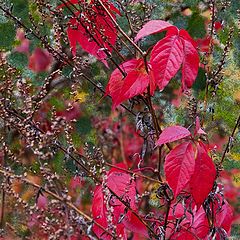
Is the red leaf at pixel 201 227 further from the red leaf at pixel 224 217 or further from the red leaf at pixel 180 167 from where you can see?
the red leaf at pixel 180 167

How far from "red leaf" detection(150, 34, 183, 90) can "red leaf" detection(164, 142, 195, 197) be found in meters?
0.12

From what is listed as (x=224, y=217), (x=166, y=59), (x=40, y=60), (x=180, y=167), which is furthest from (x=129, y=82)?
(x=40, y=60)

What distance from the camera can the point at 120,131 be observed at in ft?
8.16

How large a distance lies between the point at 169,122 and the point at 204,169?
30.3 inches

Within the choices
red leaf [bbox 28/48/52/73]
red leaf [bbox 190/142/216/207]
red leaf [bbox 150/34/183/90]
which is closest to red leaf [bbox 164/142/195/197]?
red leaf [bbox 190/142/216/207]

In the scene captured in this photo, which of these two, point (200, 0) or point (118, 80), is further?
point (200, 0)

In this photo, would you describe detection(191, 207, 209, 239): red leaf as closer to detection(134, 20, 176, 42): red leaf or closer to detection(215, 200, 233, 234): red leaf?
detection(215, 200, 233, 234): red leaf

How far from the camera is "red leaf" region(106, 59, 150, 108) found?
1115 millimetres

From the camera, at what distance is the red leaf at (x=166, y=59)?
43.1 inches

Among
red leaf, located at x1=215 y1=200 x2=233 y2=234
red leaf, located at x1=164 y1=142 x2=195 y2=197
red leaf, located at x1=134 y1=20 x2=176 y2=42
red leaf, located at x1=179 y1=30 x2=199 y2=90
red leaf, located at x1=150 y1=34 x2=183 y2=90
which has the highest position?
red leaf, located at x1=134 y1=20 x2=176 y2=42

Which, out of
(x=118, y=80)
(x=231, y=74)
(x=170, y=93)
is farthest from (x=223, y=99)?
(x=118, y=80)

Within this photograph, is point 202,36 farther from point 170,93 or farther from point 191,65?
point 191,65

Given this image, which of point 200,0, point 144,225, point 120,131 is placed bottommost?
point 120,131

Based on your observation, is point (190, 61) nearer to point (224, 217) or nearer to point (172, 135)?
point (172, 135)
